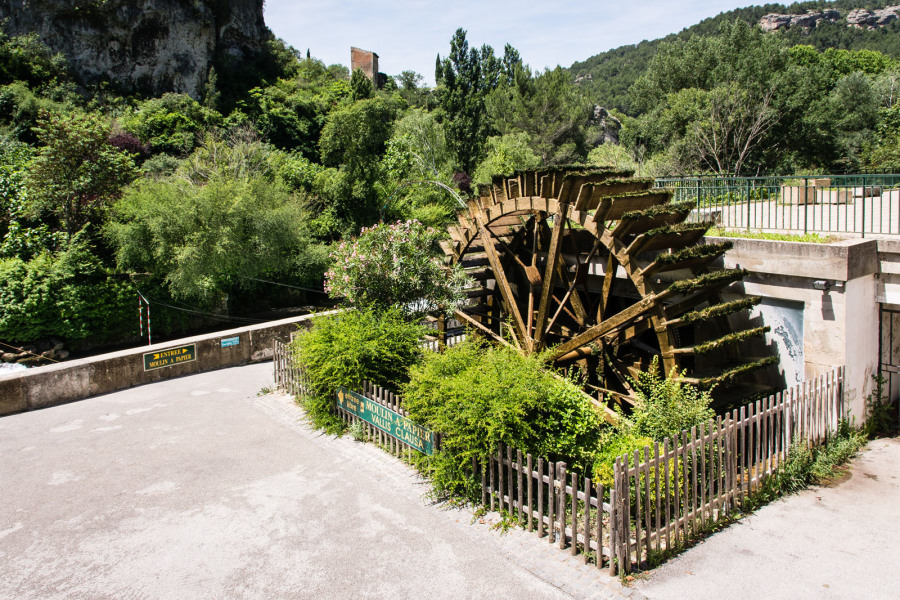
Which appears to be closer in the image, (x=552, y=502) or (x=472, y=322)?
(x=552, y=502)

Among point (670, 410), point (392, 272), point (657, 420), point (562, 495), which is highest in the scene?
point (392, 272)

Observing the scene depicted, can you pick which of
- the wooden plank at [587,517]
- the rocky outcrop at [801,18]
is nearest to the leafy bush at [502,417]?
the wooden plank at [587,517]

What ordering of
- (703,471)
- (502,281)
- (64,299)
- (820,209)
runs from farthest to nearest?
(64,299) < (502,281) < (820,209) < (703,471)

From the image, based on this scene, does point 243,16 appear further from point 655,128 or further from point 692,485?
point 692,485

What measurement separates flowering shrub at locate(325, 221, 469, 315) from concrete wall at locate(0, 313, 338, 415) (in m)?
2.19

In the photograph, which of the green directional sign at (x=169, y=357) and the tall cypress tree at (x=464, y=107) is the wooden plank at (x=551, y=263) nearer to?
the green directional sign at (x=169, y=357)

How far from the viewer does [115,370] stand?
12000 mm

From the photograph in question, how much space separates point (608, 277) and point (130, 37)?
45.9 metres

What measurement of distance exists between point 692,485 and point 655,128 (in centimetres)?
4015

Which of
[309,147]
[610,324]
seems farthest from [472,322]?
[309,147]

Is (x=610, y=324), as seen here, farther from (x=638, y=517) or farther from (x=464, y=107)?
(x=464, y=107)

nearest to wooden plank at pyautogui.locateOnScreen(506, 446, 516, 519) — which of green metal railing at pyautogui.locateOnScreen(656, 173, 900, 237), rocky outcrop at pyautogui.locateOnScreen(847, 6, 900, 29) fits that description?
green metal railing at pyautogui.locateOnScreen(656, 173, 900, 237)

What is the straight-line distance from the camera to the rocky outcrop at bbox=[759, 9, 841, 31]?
134000mm

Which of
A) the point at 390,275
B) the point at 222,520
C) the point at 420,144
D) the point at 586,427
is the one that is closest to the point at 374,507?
the point at 222,520
